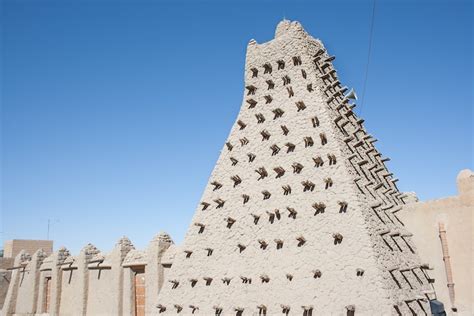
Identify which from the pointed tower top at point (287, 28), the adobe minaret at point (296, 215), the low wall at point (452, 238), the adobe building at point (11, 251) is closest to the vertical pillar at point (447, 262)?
the low wall at point (452, 238)

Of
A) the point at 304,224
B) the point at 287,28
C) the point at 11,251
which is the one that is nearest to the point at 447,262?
the point at 304,224

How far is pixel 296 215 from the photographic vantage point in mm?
11180

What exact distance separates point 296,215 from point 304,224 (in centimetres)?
34

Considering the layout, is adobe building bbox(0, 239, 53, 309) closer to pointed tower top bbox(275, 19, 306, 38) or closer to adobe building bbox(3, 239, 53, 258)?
adobe building bbox(3, 239, 53, 258)

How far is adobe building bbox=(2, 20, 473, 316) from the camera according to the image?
1006 centimetres

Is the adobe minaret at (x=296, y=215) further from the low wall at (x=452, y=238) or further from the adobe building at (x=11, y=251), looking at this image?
the adobe building at (x=11, y=251)

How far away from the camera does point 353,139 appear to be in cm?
1246

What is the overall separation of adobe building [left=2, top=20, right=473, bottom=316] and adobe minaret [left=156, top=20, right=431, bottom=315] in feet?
0.10

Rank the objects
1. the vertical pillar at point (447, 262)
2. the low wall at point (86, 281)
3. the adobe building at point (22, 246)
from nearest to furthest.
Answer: the vertical pillar at point (447, 262), the low wall at point (86, 281), the adobe building at point (22, 246)

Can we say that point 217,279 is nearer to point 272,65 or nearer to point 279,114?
point 279,114

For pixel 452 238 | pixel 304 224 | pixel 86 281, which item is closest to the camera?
pixel 304 224

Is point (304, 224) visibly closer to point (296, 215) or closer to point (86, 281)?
point (296, 215)

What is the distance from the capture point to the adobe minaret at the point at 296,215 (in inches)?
392

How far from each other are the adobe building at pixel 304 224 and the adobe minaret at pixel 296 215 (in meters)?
0.03
